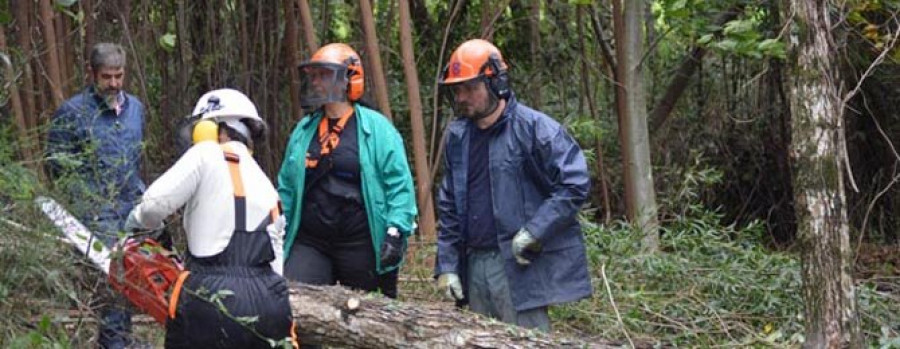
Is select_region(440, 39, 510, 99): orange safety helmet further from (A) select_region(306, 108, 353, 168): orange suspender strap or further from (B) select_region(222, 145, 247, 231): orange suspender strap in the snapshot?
(B) select_region(222, 145, 247, 231): orange suspender strap

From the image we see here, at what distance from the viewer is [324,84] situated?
A: 6.64 metres

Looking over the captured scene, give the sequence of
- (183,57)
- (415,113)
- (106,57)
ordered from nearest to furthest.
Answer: (106,57)
(415,113)
(183,57)

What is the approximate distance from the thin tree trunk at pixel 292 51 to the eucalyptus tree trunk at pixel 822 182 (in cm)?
483

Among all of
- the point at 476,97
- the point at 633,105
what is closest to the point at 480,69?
the point at 476,97

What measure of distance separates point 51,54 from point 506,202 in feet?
10.9

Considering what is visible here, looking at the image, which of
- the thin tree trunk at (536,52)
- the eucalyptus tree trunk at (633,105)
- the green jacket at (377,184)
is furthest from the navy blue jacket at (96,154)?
the thin tree trunk at (536,52)

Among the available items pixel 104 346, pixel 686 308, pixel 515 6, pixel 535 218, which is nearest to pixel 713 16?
pixel 515 6

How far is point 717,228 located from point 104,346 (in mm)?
5115

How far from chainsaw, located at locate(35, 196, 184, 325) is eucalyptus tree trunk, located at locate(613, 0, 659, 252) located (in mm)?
5929

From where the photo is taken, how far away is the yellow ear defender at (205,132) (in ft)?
17.1

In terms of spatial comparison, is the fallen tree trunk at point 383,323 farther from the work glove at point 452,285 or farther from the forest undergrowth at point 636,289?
the forest undergrowth at point 636,289

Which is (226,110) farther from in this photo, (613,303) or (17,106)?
(613,303)

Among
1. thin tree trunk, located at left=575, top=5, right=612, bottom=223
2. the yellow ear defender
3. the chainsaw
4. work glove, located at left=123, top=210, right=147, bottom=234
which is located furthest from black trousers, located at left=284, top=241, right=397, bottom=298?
thin tree trunk, located at left=575, top=5, right=612, bottom=223

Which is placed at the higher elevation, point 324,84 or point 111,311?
point 324,84
